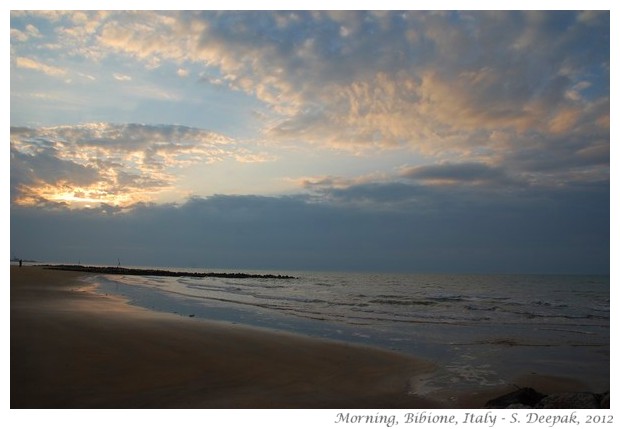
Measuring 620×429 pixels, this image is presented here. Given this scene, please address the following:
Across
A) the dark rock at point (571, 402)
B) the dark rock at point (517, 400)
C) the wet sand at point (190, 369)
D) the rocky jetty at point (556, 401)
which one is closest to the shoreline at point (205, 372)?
the wet sand at point (190, 369)

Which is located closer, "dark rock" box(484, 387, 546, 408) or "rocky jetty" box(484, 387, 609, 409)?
"rocky jetty" box(484, 387, 609, 409)

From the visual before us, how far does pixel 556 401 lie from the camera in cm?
704

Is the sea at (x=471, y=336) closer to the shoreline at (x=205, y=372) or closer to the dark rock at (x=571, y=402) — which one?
the shoreline at (x=205, y=372)

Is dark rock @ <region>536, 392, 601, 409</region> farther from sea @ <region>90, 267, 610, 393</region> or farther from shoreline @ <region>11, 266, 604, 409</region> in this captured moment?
sea @ <region>90, 267, 610, 393</region>

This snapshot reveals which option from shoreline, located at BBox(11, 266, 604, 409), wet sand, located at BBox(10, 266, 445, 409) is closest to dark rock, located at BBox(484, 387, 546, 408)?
shoreline, located at BBox(11, 266, 604, 409)

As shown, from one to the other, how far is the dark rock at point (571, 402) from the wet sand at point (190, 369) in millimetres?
1920

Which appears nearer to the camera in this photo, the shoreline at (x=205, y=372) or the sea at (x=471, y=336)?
the shoreline at (x=205, y=372)

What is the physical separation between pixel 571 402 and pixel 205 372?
726cm

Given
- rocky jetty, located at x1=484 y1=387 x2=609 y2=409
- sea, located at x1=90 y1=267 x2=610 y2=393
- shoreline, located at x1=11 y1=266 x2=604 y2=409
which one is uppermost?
rocky jetty, located at x1=484 y1=387 x2=609 y2=409

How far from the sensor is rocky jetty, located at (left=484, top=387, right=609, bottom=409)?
6.91 m

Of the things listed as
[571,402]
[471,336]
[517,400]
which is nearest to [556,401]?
[571,402]

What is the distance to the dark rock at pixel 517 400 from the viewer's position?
24.2 feet

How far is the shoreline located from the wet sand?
21mm
